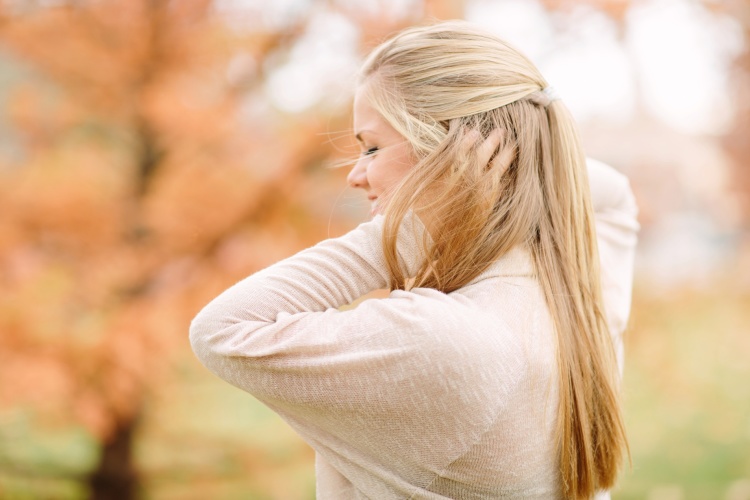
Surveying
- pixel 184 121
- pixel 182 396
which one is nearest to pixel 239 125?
pixel 184 121

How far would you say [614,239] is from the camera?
4.24 feet

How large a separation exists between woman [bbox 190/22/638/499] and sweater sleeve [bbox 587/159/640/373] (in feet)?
0.70

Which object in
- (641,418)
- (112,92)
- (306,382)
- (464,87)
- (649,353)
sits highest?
(112,92)

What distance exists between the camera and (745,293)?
397 centimetres

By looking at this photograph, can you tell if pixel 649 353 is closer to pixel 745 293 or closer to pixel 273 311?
pixel 745 293

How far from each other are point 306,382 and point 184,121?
6.41 ft

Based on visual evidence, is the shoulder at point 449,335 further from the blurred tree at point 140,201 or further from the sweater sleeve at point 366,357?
the blurred tree at point 140,201

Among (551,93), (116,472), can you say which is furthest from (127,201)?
(551,93)

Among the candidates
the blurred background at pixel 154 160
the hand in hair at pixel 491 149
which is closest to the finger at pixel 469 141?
the hand in hair at pixel 491 149

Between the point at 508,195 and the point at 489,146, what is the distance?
2.9 inches

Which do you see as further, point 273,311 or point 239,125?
point 239,125

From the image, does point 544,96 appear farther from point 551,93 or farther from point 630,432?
point 630,432

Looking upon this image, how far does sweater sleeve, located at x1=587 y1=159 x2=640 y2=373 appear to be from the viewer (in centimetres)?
123

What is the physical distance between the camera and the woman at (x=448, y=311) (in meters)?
0.81
